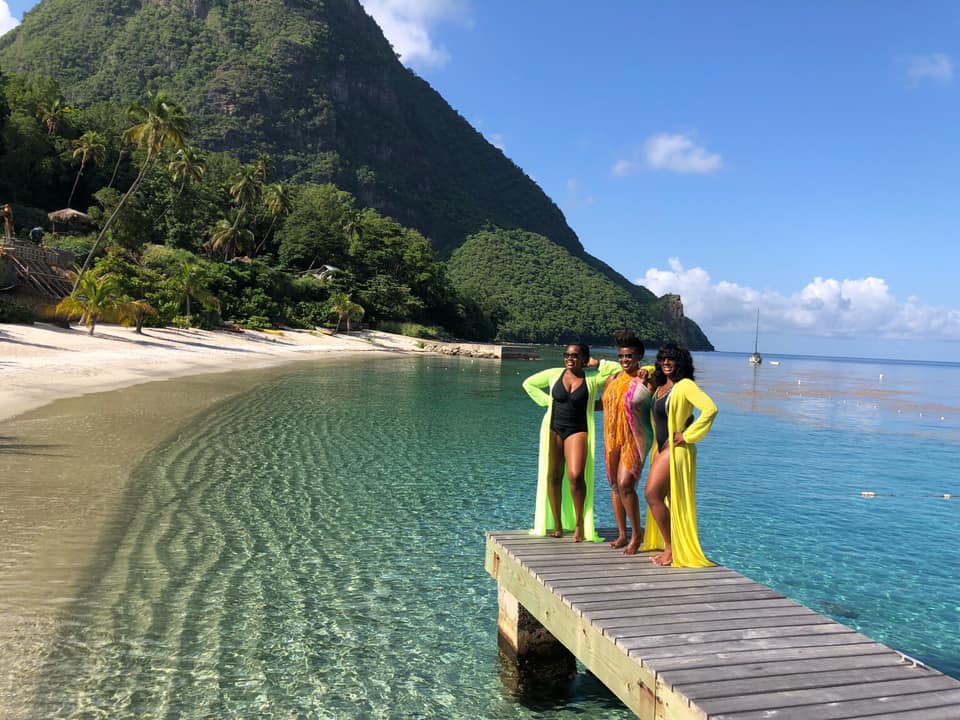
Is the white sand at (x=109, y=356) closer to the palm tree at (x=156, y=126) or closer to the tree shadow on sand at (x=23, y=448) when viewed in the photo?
the tree shadow on sand at (x=23, y=448)

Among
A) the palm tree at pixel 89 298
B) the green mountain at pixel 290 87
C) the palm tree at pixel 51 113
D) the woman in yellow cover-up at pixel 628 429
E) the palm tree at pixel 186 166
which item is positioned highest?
the green mountain at pixel 290 87

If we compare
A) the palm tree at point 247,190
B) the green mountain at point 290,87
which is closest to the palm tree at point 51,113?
the palm tree at point 247,190

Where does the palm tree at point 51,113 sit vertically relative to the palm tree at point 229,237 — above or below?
above

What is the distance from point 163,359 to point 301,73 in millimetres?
146212

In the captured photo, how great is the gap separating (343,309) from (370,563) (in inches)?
2372

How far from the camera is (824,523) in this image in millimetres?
11969

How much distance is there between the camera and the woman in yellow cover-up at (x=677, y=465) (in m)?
5.51

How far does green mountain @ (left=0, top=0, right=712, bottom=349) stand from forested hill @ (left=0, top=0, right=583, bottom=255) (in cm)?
33

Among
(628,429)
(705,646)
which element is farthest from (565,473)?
(705,646)

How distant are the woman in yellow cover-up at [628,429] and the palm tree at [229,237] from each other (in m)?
66.9

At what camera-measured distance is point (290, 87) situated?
493ft

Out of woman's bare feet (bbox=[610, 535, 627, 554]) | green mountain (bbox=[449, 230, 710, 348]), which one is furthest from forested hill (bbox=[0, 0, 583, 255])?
woman's bare feet (bbox=[610, 535, 627, 554])

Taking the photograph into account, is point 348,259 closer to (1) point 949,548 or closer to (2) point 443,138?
(1) point 949,548

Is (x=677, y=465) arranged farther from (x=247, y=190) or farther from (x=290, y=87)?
(x=290, y=87)
